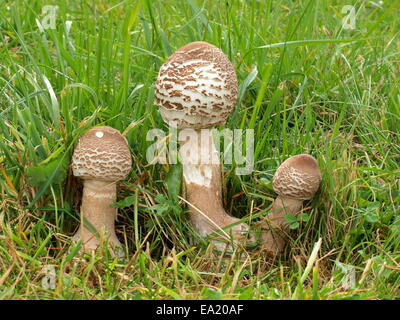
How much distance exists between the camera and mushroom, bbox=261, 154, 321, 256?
227cm

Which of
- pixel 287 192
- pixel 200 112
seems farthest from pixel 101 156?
pixel 287 192

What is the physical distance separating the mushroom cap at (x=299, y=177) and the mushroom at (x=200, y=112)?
0.90 ft

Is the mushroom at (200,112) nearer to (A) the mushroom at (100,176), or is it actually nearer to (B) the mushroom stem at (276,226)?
(B) the mushroom stem at (276,226)

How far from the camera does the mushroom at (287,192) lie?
2266 mm

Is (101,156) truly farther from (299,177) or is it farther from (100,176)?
(299,177)

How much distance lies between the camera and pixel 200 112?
222cm

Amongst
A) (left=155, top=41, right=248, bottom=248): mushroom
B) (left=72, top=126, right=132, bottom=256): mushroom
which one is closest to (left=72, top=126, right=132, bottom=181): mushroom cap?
(left=72, top=126, right=132, bottom=256): mushroom

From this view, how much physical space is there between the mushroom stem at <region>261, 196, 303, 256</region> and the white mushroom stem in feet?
0.34

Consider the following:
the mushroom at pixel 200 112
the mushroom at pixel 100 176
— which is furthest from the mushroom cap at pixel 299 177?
the mushroom at pixel 100 176

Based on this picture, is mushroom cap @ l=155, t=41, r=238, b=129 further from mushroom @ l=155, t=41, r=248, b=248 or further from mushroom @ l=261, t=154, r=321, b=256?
mushroom @ l=261, t=154, r=321, b=256

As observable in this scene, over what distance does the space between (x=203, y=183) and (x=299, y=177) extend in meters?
0.47

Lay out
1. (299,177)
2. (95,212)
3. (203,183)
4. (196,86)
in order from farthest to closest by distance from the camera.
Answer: (203,183), (95,212), (299,177), (196,86)

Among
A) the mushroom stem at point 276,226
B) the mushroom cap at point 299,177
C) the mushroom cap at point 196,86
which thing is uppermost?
the mushroom cap at point 196,86

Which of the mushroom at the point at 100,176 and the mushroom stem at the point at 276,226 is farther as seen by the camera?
the mushroom stem at the point at 276,226
